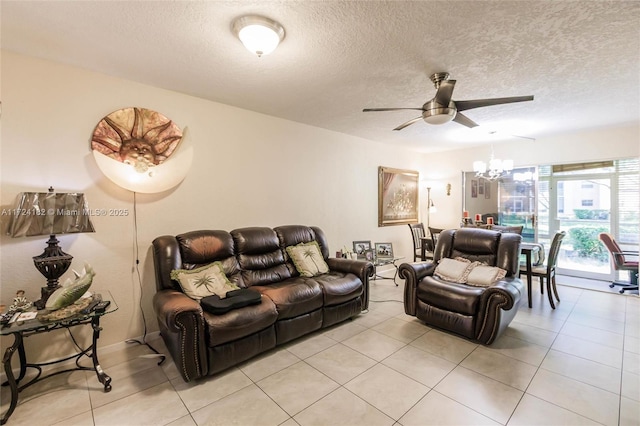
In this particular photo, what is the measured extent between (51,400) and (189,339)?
1.02 meters

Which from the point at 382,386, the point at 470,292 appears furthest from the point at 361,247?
the point at 382,386

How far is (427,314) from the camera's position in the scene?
10.2 ft

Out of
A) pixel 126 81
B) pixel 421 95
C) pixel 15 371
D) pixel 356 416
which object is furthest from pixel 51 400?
pixel 421 95

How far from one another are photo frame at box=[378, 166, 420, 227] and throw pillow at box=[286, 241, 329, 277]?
7.36ft

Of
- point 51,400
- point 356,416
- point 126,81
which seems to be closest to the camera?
point 356,416

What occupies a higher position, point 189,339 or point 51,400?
point 189,339

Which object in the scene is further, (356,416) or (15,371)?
(15,371)

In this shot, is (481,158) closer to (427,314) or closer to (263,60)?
(427,314)

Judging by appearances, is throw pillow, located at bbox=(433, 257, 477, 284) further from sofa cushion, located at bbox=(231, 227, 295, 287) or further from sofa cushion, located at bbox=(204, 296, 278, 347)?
sofa cushion, located at bbox=(204, 296, 278, 347)

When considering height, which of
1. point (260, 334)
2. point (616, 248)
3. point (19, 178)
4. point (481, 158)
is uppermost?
point (481, 158)

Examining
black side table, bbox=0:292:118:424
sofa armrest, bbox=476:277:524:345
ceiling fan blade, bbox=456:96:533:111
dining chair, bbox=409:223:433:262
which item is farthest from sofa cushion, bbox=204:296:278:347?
dining chair, bbox=409:223:433:262

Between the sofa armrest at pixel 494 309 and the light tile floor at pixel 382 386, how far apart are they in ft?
0.51

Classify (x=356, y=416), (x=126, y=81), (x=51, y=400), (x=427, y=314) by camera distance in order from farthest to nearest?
1. (x=427, y=314)
2. (x=126, y=81)
3. (x=51, y=400)
4. (x=356, y=416)

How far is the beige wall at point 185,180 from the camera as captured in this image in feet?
7.63
